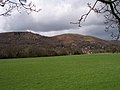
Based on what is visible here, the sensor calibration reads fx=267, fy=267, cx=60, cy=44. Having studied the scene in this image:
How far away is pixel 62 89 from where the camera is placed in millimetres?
24203

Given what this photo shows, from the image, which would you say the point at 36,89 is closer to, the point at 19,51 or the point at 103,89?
the point at 103,89

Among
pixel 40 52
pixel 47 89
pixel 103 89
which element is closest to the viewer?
pixel 103 89

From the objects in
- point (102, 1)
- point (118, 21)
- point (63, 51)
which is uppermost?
point (102, 1)

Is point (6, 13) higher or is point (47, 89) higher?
point (6, 13)

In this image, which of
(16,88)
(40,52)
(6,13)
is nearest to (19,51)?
(40,52)

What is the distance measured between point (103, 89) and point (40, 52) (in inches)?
5456

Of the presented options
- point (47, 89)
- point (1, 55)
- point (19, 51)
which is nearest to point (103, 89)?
point (47, 89)

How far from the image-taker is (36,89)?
24750 millimetres

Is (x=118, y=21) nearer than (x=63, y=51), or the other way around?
(x=118, y=21)

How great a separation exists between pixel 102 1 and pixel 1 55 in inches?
5024

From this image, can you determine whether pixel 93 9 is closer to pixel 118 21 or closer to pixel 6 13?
pixel 118 21

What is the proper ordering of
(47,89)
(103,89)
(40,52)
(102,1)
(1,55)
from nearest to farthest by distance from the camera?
(102,1) → (103,89) → (47,89) → (1,55) → (40,52)

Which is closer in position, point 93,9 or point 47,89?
point 93,9

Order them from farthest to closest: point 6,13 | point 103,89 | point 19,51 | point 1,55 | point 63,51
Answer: point 63,51 < point 19,51 < point 1,55 < point 103,89 < point 6,13
